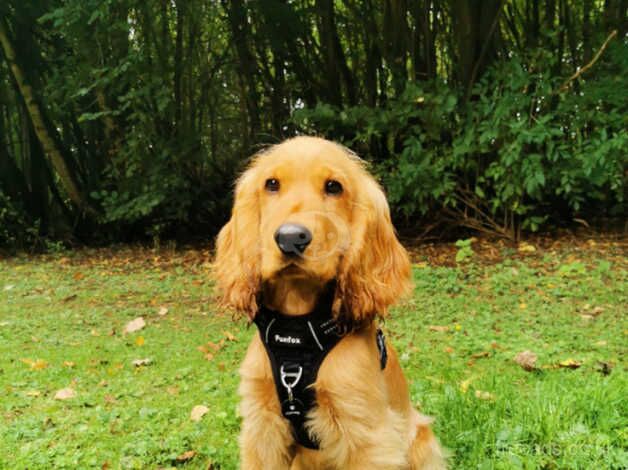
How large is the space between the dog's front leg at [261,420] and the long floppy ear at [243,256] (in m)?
0.22

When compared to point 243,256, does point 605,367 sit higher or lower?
lower

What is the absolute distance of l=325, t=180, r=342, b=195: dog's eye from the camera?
221cm

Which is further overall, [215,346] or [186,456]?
[215,346]

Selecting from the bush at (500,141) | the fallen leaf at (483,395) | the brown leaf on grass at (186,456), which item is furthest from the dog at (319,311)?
the bush at (500,141)

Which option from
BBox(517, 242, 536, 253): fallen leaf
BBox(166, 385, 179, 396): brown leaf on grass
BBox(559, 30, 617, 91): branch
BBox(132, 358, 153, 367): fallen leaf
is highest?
BBox(559, 30, 617, 91): branch

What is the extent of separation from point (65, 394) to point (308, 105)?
7.59 meters

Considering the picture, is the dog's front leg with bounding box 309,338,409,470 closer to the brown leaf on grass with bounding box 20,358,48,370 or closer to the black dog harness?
the black dog harness

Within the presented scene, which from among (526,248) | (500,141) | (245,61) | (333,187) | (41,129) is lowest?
(526,248)

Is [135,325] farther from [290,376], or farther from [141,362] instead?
[290,376]

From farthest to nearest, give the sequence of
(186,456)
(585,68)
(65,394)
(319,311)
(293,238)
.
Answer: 1. (585,68)
2. (65,394)
3. (186,456)
4. (319,311)
5. (293,238)

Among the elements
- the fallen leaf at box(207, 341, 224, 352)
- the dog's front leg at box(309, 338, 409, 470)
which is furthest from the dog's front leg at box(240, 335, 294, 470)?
the fallen leaf at box(207, 341, 224, 352)

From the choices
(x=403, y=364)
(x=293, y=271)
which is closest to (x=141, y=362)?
(x=403, y=364)

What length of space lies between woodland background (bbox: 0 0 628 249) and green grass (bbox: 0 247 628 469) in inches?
53.6

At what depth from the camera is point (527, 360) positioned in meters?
4.09
